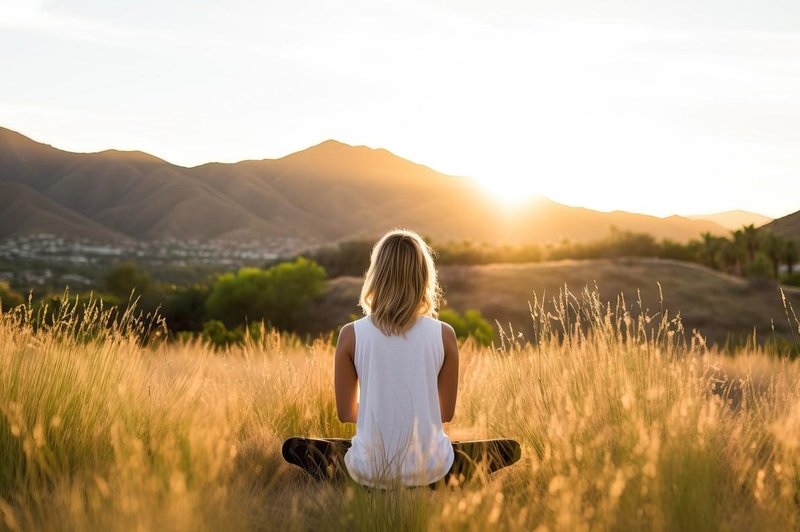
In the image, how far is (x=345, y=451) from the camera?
458 centimetres

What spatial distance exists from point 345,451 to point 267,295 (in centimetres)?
2772

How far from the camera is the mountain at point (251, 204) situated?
359 feet

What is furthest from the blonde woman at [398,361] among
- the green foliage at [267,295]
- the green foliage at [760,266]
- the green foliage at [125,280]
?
the green foliage at [760,266]

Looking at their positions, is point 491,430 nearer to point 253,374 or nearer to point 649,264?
point 253,374

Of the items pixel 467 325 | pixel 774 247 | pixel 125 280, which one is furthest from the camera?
pixel 774 247

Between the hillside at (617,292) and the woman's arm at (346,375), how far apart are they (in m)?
27.3

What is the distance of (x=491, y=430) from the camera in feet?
18.0

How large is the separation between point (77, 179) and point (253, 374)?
12483 centimetres

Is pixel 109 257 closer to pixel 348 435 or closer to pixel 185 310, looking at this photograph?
pixel 185 310

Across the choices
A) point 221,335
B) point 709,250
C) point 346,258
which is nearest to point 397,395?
point 221,335

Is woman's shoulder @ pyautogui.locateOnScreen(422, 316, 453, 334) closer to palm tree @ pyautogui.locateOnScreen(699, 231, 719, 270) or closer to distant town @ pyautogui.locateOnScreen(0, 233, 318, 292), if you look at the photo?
distant town @ pyautogui.locateOnScreen(0, 233, 318, 292)

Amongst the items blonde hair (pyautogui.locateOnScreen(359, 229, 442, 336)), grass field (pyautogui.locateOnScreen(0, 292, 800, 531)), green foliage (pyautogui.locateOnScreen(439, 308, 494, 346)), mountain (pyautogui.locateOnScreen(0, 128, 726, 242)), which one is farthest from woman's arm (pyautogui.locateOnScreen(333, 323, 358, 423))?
mountain (pyautogui.locateOnScreen(0, 128, 726, 242))

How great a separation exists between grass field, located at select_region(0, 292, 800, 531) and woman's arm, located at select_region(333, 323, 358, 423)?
0.54 meters

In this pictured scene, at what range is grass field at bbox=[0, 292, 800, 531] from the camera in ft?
10.8
